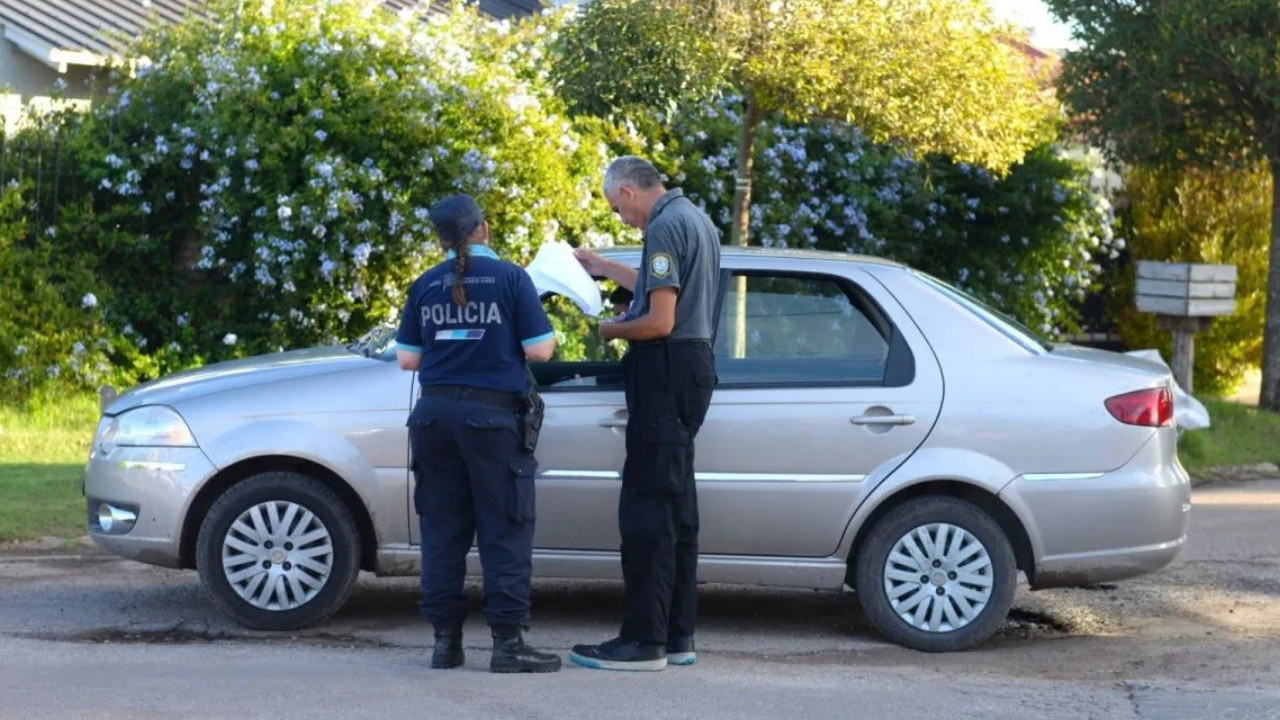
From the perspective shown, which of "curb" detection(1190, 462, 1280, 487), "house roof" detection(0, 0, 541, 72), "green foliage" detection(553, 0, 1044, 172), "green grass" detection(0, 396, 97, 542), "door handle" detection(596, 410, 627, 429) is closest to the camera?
"door handle" detection(596, 410, 627, 429)

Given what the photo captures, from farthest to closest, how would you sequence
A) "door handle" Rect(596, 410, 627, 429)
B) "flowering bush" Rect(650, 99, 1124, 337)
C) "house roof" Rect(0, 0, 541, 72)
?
"house roof" Rect(0, 0, 541, 72)
"flowering bush" Rect(650, 99, 1124, 337)
"door handle" Rect(596, 410, 627, 429)

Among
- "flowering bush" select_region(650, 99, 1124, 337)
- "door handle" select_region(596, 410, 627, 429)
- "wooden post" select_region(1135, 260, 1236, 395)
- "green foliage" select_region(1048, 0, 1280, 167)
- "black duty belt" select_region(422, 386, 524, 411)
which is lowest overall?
"door handle" select_region(596, 410, 627, 429)

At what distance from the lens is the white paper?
6.86 metres

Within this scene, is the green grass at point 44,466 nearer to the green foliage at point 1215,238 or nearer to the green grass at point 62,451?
the green grass at point 62,451

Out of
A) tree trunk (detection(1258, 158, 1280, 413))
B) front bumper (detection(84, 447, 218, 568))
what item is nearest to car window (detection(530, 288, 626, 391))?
front bumper (detection(84, 447, 218, 568))

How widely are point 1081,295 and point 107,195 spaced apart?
924cm

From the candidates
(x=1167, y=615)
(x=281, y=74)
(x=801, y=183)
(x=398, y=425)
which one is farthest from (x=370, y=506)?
(x=801, y=183)

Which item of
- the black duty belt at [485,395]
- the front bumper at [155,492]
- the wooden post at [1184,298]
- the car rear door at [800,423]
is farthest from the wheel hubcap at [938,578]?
the wooden post at [1184,298]

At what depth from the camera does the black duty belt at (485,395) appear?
651 cm

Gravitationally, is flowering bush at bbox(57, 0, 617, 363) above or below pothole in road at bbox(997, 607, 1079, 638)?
above

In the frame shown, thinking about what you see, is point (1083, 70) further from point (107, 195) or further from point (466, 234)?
point (466, 234)

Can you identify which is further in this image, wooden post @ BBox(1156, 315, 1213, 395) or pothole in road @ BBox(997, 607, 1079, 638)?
wooden post @ BBox(1156, 315, 1213, 395)

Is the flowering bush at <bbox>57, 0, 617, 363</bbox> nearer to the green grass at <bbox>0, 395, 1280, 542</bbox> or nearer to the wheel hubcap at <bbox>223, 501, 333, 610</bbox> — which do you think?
the green grass at <bbox>0, 395, 1280, 542</bbox>

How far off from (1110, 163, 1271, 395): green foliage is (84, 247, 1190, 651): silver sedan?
464 inches
